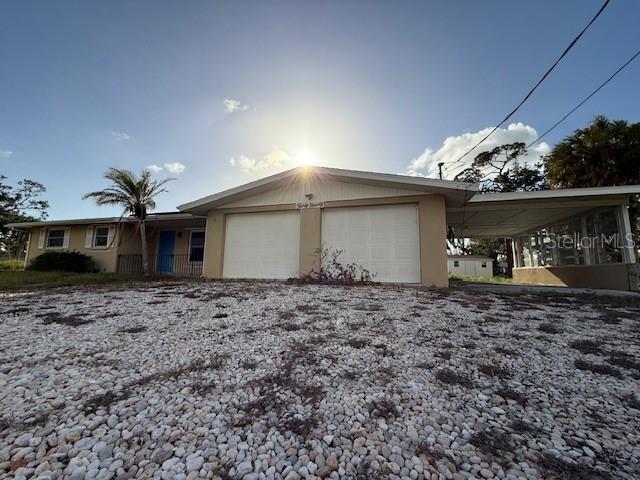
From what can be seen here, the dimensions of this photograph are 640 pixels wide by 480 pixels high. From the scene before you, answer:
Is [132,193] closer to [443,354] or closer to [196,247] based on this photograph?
[196,247]

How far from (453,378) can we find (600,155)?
13768mm

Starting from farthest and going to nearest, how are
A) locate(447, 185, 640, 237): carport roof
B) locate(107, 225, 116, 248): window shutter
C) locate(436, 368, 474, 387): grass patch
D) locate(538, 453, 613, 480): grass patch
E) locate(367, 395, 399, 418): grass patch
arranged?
locate(107, 225, 116, 248): window shutter < locate(447, 185, 640, 237): carport roof < locate(436, 368, 474, 387): grass patch < locate(367, 395, 399, 418): grass patch < locate(538, 453, 613, 480): grass patch

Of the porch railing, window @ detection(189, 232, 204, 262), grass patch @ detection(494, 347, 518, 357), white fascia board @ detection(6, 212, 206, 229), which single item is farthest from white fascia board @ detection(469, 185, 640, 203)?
the porch railing

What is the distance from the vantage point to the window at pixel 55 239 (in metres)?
14.6

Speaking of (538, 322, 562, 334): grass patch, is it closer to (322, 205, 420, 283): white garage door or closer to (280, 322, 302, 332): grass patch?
(280, 322, 302, 332): grass patch

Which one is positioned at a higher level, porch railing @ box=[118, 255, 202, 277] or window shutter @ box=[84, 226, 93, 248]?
window shutter @ box=[84, 226, 93, 248]

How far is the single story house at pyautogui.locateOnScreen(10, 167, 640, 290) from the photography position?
8062 mm

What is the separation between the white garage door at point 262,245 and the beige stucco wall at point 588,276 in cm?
975

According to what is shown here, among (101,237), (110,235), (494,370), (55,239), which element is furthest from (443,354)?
(55,239)

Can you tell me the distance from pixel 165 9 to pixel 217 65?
5.37 feet

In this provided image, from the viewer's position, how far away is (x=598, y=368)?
8.49ft

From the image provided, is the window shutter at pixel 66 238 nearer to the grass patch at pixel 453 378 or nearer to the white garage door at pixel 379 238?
the white garage door at pixel 379 238

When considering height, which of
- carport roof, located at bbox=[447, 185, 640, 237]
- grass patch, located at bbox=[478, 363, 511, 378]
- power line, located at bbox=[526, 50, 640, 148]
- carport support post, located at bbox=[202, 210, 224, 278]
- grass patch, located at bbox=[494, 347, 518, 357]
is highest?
power line, located at bbox=[526, 50, 640, 148]

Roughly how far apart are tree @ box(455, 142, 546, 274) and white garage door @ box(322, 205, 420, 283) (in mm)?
14850
